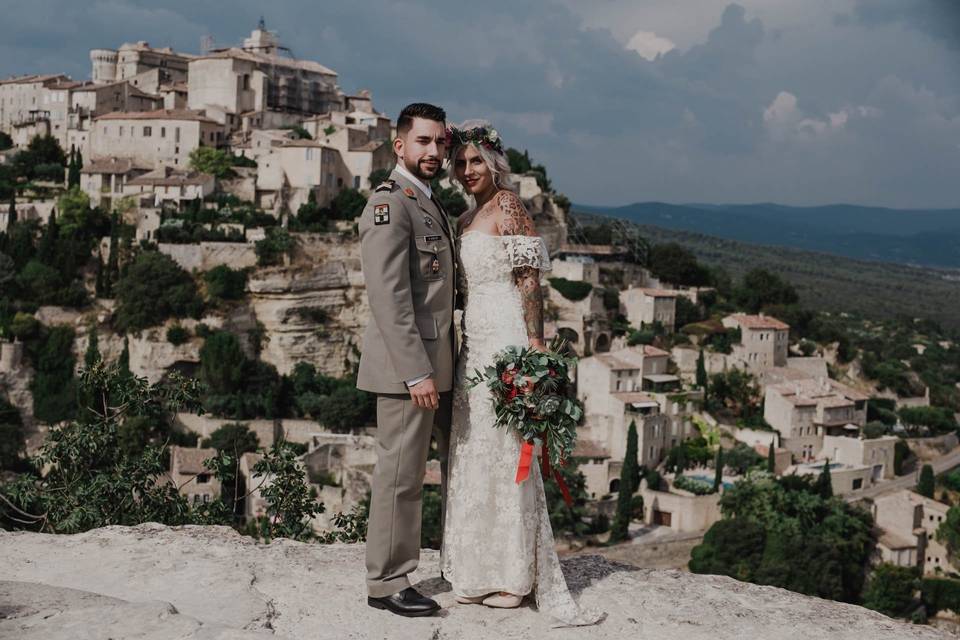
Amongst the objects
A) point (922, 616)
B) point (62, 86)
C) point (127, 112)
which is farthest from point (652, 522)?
point (62, 86)

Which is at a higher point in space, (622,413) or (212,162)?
(212,162)

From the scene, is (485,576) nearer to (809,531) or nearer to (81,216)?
(809,531)

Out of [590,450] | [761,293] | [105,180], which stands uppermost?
[105,180]

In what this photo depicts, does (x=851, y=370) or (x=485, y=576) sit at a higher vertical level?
(x=485, y=576)

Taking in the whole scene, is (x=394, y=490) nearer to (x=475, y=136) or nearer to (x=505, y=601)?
(x=505, y=601)

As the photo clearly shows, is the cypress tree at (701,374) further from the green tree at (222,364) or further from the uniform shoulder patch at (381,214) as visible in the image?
the uniform shoulder patch at (381,214)

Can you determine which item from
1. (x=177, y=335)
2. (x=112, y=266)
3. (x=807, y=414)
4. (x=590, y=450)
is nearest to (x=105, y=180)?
(x=112, y=266)

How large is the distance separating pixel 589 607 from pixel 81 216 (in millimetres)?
38672

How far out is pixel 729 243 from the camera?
157125mm

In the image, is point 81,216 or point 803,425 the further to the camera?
point 81,216

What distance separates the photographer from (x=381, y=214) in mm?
4973

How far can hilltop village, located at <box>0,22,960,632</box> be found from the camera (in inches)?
1236

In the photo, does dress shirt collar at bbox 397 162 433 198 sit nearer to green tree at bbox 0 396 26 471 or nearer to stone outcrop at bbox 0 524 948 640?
stone outcrop at bbox 0 524 948 640

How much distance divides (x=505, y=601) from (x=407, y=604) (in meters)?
0.52
